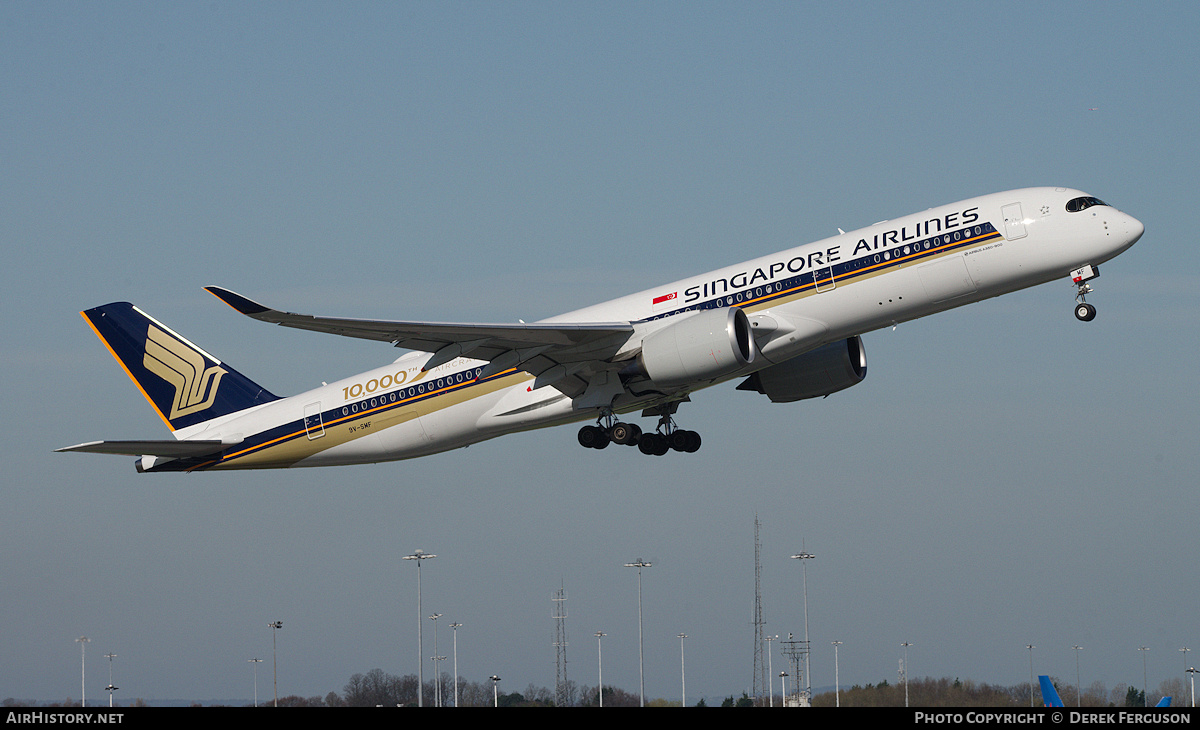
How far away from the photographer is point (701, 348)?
3228 centimetres

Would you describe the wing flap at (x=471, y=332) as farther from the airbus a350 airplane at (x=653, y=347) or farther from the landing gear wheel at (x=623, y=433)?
the landing gear wheel at (x=623, y=433)

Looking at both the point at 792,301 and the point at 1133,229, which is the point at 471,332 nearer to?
the point at 792,301

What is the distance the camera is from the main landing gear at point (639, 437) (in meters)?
37.2

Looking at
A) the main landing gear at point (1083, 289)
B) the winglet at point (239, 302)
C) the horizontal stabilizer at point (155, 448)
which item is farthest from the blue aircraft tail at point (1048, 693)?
the horizontal stabilizer at point (155, 448)

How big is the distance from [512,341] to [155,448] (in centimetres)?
1288

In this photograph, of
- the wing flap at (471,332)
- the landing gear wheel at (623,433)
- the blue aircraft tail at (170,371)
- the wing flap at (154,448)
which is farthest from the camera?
the blue aircraft tail at (170,371)

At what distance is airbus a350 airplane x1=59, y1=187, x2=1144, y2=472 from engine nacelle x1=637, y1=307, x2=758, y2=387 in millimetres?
41

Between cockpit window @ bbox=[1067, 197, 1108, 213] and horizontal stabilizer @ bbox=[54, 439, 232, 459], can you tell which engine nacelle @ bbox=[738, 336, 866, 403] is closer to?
cockpit window @ bbox=[1067, 197, 1108, 213]

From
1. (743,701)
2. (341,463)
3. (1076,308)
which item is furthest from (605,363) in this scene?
(743,701)

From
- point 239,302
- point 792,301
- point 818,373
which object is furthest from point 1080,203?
point 239,302

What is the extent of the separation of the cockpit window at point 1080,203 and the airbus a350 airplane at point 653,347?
46 millimetres

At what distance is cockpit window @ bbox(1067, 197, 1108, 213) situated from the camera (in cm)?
3181

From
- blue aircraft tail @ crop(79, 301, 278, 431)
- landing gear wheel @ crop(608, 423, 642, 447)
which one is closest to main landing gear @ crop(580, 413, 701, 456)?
landing gear wheel @ crop(608, 423, 642, 447)

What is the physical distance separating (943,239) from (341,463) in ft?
64.9
